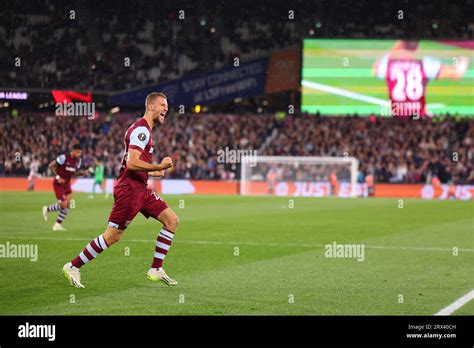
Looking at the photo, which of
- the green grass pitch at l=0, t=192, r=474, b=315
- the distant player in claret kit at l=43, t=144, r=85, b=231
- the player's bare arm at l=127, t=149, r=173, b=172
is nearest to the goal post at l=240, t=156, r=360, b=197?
the green grass pitch at l=0, t=192, r=474, b=315

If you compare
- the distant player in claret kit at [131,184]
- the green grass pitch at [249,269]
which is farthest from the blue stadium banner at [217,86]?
the distant player in claret kit at [131,184]

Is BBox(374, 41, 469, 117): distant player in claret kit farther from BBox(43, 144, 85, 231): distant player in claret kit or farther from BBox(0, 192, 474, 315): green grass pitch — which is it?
BBox(43, 144, 85, 231): distant player in claret kit

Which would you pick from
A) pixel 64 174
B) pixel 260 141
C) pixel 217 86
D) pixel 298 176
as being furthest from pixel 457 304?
pixel 260 141

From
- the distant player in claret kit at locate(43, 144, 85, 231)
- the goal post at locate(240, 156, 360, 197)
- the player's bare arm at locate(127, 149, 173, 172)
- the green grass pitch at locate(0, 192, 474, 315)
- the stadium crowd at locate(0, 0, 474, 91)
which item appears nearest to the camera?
the green grass pitch at locate(0, 192, 474, 315)

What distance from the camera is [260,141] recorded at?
53594 mm

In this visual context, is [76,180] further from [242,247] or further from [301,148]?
[242,247]

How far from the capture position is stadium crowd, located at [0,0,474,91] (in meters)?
48.0

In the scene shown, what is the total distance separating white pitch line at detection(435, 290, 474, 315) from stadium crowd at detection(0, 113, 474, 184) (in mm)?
36298

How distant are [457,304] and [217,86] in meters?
36.5

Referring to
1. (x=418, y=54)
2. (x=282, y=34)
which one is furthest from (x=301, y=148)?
(x=418, y=54)

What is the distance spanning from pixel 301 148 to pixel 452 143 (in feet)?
30.4

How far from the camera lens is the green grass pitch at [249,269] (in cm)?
955

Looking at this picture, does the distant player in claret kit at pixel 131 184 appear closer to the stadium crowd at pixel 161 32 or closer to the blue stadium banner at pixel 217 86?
the blue stadium banner at pixel 217 86

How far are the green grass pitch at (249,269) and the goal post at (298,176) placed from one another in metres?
19.9
